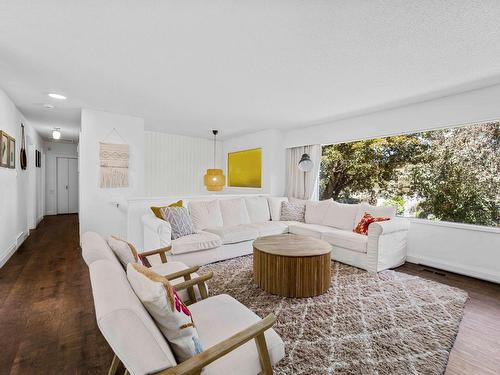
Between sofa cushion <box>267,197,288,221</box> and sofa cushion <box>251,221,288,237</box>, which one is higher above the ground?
sofa cushion <box>267,197,288,221</box>

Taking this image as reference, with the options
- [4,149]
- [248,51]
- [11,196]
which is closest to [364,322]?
[248,51]

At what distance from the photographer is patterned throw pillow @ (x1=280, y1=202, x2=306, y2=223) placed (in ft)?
16.0

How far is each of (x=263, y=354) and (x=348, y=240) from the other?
275 cm

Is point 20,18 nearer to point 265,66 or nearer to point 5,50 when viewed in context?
point 5,50

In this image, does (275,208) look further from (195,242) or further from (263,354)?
(263,354)

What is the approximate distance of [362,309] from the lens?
239cm

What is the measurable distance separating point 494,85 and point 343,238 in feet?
8.92

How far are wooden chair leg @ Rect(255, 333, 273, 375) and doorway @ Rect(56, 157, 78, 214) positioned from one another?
31.9 feet

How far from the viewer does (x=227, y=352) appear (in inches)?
40.9

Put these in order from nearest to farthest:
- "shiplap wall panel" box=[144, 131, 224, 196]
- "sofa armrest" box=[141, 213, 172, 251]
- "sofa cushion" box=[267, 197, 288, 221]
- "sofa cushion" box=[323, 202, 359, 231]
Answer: "sofa armrest" box=[141, 213, 172, 251] < "sofa cushion" box=[323, 202, 359, 231] < "sofa cushion" box=[267, 197, 288, 221] < "shiplap wall panel" box=[144, 131, 224, 196]

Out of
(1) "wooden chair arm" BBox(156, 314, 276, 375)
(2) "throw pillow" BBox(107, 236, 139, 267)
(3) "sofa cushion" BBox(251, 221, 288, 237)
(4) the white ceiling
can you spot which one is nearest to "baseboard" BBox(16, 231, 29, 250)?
(4) the white ceiling

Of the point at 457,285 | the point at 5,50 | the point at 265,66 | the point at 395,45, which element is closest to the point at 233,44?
the point at 265,66

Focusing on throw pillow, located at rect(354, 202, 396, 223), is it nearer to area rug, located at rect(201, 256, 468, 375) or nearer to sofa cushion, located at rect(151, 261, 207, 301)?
area rug, located at rect(201, 256, 468, 375)

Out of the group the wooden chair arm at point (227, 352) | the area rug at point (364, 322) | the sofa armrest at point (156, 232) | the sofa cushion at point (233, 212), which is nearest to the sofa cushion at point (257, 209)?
the sofa cushion at point (233, 212)
